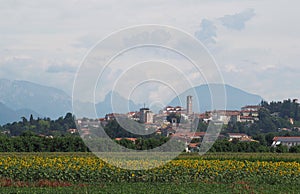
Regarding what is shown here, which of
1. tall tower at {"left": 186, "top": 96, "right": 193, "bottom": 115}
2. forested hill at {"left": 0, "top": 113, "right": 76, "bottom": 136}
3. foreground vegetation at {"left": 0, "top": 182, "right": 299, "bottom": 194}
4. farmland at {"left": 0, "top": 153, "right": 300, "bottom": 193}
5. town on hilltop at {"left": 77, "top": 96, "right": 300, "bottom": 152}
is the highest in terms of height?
forested hill at {"left": 0, "top": 113, "right": 76, "bottom": 136}

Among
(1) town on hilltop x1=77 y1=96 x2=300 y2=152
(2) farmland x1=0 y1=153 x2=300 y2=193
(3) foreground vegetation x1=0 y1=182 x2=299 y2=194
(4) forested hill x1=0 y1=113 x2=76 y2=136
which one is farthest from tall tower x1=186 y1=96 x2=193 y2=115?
(4) forested hill x1=0 y1=113 x2=76 y2=136

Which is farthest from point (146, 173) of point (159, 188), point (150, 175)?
point (159, 188)

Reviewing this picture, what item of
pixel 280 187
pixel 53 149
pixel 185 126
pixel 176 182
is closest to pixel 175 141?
pixel 185 126

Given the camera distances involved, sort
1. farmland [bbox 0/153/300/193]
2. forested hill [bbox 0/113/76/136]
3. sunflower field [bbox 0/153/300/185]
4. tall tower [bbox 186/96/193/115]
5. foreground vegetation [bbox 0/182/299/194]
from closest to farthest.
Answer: foreground vegetation [bbox 0/182/299/194], farmland [bbox 0/153/300/193], sunflower field [bbox 0/153/300/185], tall tower [bbox 186/96/193/115], forested hill [bbox 0/113/76/136]

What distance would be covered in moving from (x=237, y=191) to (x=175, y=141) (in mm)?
5654

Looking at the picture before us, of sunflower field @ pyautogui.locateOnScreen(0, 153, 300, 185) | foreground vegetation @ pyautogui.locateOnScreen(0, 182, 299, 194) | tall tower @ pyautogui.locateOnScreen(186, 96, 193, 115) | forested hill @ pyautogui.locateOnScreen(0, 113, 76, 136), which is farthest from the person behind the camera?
forested hill @ pyautogui.locateOnScreen(0, 113, 76, 136)

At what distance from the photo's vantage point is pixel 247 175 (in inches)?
878

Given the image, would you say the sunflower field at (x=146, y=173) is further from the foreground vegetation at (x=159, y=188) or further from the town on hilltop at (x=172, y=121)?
the town on hilltop at (x=172, y=121)

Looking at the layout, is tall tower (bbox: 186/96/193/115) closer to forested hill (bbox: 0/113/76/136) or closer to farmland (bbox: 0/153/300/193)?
farmland (bbox: 0/153/300/193)

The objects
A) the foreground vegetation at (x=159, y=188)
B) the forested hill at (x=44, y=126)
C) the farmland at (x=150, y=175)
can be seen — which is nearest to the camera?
the foreground vegetation at (x=159, y=188)

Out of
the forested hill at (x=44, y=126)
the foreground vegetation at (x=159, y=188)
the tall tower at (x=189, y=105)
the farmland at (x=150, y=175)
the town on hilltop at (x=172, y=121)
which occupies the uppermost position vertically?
the forested hill at (x=44, y=126)

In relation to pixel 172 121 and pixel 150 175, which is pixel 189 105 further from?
pixel 150 175

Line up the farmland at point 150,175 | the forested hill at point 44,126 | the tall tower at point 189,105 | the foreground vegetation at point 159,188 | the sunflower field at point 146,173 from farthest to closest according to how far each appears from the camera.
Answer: the forested hill at point 44,126 → the tall tower at point 189,105 → the sunflower field at point 146,173 → the farmland at point 150,175 → the foreground vegetation at point 159,188

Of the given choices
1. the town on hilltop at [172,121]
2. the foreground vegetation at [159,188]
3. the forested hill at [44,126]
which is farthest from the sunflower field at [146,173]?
the forested hill at [44,126]
